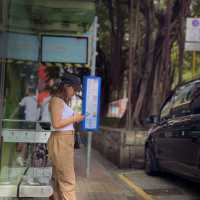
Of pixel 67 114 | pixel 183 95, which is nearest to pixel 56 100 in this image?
pixel 67 114

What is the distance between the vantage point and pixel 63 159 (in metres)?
6.46

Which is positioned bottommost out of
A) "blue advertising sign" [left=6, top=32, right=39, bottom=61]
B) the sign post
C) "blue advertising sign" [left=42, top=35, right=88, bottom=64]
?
"blue advertising sign" [left=6, top=32, right=39, bottom=61]

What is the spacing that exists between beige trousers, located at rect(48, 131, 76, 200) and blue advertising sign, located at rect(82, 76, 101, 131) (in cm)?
391

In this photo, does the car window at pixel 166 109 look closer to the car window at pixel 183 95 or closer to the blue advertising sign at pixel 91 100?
the car window at pixel 183 95

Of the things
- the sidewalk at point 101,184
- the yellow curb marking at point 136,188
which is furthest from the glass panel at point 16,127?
the yellow curb marking at point 136,188

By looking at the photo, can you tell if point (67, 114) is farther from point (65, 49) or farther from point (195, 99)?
point (65, 49)

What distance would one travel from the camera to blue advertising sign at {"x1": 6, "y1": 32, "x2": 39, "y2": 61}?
23.1ft

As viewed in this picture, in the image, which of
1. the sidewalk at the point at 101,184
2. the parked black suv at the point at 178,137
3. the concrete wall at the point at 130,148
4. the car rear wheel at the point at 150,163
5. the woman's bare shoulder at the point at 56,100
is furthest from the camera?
Answer: the concrete wall at the point at 130,148

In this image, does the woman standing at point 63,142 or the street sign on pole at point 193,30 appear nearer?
the woman standing at point 63,142

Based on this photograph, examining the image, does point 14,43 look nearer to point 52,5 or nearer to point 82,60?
point 52,5

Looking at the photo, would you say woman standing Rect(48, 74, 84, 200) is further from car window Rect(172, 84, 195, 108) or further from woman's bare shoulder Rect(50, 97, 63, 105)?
car window Rect(172, 84, 195, 108)

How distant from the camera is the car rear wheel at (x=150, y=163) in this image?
1102 cm

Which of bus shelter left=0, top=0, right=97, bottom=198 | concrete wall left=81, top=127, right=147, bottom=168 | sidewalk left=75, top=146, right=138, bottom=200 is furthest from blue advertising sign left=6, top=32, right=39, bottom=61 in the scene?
concrete wall left=81, top=127, right=147, bottom=168

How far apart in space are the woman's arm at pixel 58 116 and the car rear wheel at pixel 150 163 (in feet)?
15.7
